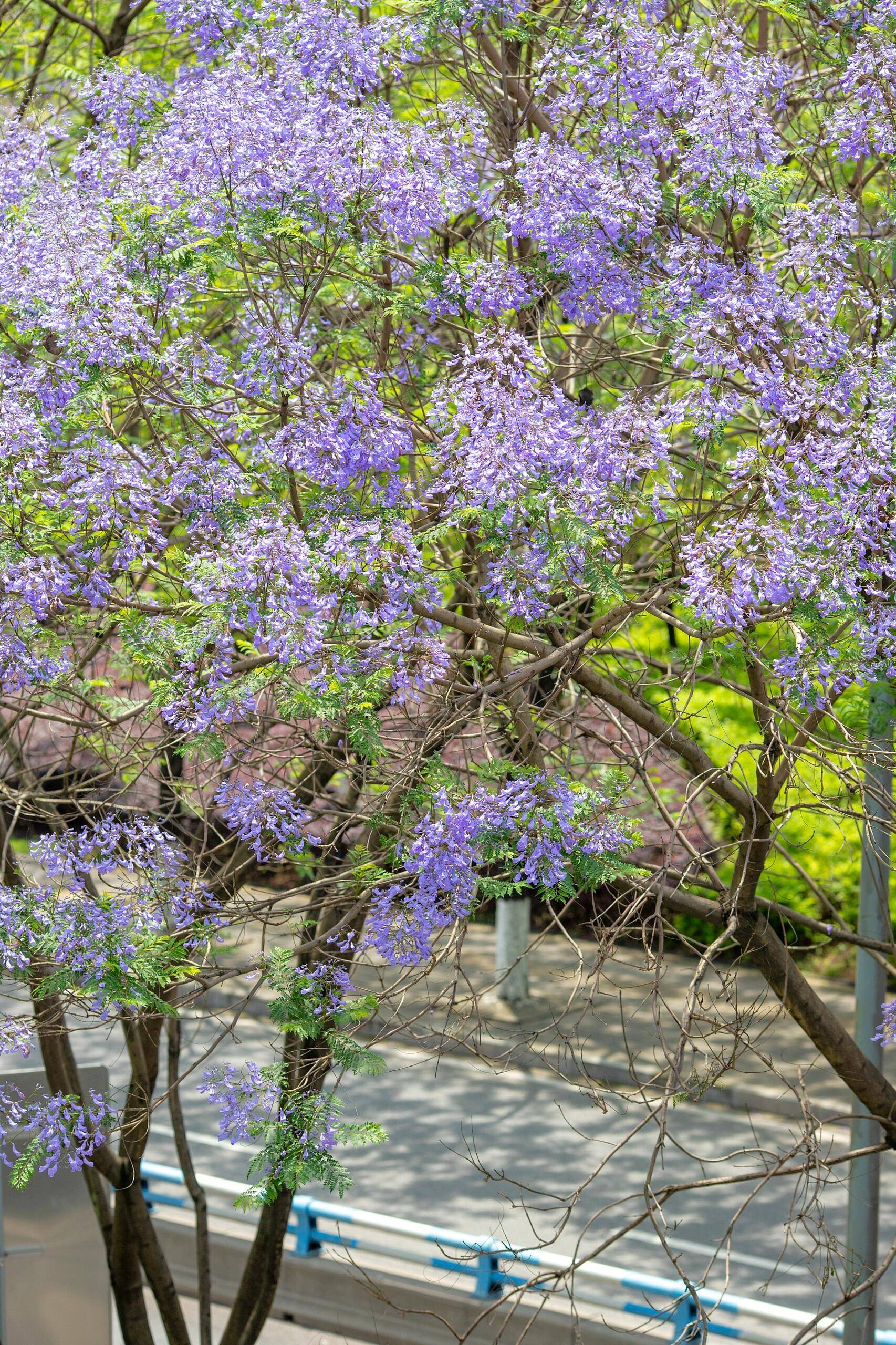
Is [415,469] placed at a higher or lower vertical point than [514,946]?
lower

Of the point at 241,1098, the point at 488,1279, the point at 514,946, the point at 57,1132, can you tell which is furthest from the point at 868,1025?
the point at 514,946

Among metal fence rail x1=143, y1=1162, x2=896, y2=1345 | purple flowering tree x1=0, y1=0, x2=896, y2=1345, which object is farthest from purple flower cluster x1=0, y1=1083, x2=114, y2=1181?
metal fence rail x1=143, y1=1162, x2=896, y2=1345

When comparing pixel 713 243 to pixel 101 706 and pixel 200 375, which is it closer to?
pixel 200 375

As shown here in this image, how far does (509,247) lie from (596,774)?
1764 millimetres

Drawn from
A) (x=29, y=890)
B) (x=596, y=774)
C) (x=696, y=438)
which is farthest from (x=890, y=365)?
(x=29, y=890)

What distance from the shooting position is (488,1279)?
705 cm

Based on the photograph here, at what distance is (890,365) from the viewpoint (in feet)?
13.2

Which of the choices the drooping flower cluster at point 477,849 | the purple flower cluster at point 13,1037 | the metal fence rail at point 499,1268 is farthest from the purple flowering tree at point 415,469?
the metal fence rail at point 499,1268

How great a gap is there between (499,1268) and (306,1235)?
1.08 meters

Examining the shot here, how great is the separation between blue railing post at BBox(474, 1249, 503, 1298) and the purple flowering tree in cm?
259

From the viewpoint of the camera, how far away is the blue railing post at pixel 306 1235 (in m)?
7.66

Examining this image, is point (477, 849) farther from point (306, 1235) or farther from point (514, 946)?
point (514, 946)

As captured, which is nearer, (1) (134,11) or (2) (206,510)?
(2) (206,510)

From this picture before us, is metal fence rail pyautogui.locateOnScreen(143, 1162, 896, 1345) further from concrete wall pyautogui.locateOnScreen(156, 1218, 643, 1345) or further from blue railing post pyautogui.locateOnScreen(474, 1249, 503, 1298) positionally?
concrete wall pyautogui.locateOnScreen(156, 1218, 643, 1345)
